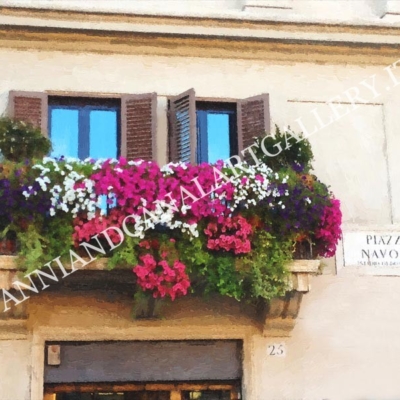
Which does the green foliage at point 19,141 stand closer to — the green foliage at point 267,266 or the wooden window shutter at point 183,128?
the wooden window shutter at point 183,128

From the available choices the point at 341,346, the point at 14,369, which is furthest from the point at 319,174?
the point at 14,369

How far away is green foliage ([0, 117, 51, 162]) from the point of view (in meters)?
8.06

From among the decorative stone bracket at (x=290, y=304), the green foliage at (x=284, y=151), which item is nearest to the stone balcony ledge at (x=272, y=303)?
the decorative stone bracket at (x=290, y=304)

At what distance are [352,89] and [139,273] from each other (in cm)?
366

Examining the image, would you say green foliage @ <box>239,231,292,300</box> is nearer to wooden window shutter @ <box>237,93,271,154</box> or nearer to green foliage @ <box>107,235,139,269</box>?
green foliage @ <box>107,235,139,269</box>

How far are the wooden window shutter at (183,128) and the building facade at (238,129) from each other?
5 cm

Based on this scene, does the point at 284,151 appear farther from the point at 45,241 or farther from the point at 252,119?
the point at 45,241

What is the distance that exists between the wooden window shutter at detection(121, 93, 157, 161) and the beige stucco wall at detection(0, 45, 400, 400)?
0.26 m

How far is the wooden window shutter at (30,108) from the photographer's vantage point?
8570mm

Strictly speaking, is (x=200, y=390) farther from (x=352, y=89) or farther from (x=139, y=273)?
(x=352, y=89)

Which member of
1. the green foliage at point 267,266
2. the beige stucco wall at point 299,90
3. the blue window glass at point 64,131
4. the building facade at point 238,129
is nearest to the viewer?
the green foliage at point 267,266

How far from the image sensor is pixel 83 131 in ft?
29.3

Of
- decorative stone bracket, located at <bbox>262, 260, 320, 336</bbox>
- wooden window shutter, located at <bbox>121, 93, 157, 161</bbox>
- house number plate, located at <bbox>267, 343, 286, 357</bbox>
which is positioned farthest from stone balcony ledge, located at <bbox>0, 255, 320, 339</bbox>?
wooden window shutter, located at <bbox>121, 93, 157, 161</bbox>

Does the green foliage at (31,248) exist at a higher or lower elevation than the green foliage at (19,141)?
lower
